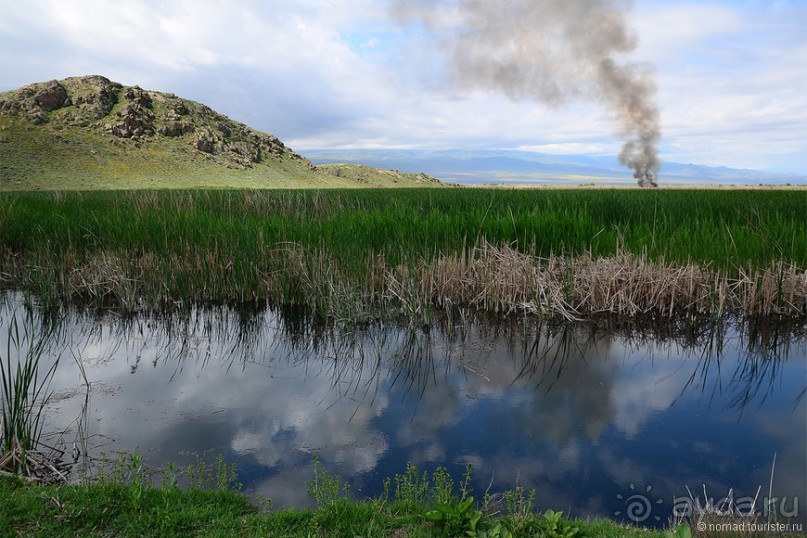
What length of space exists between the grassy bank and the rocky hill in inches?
1938

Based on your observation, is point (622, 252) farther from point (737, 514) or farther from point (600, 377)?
point (737, 514)

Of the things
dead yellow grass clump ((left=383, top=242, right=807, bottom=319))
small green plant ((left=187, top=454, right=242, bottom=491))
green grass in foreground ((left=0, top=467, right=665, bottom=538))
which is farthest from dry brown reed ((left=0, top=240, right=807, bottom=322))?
green grass in foreground ((left=0, top=467, right=665, bottom=538))

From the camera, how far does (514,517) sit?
274 centimetres

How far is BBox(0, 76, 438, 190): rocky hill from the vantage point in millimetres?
61438

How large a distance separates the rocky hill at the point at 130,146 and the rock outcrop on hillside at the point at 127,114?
15cm

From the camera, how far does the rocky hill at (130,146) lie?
61438mm

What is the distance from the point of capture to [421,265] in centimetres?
788

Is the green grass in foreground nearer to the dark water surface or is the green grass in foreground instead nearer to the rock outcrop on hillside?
the dark water surface

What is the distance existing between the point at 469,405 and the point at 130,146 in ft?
264

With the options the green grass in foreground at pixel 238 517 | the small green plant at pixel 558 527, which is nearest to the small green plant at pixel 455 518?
the green grass in foreground at pixel 238 517

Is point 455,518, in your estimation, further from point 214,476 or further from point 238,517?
point 214,476

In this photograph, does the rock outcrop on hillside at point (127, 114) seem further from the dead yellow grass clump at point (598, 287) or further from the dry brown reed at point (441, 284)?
the dead yellow grass clump at point (598, 287)

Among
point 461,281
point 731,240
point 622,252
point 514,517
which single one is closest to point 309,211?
point 461,281

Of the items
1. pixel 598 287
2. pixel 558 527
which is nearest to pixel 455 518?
pixel 558 527
